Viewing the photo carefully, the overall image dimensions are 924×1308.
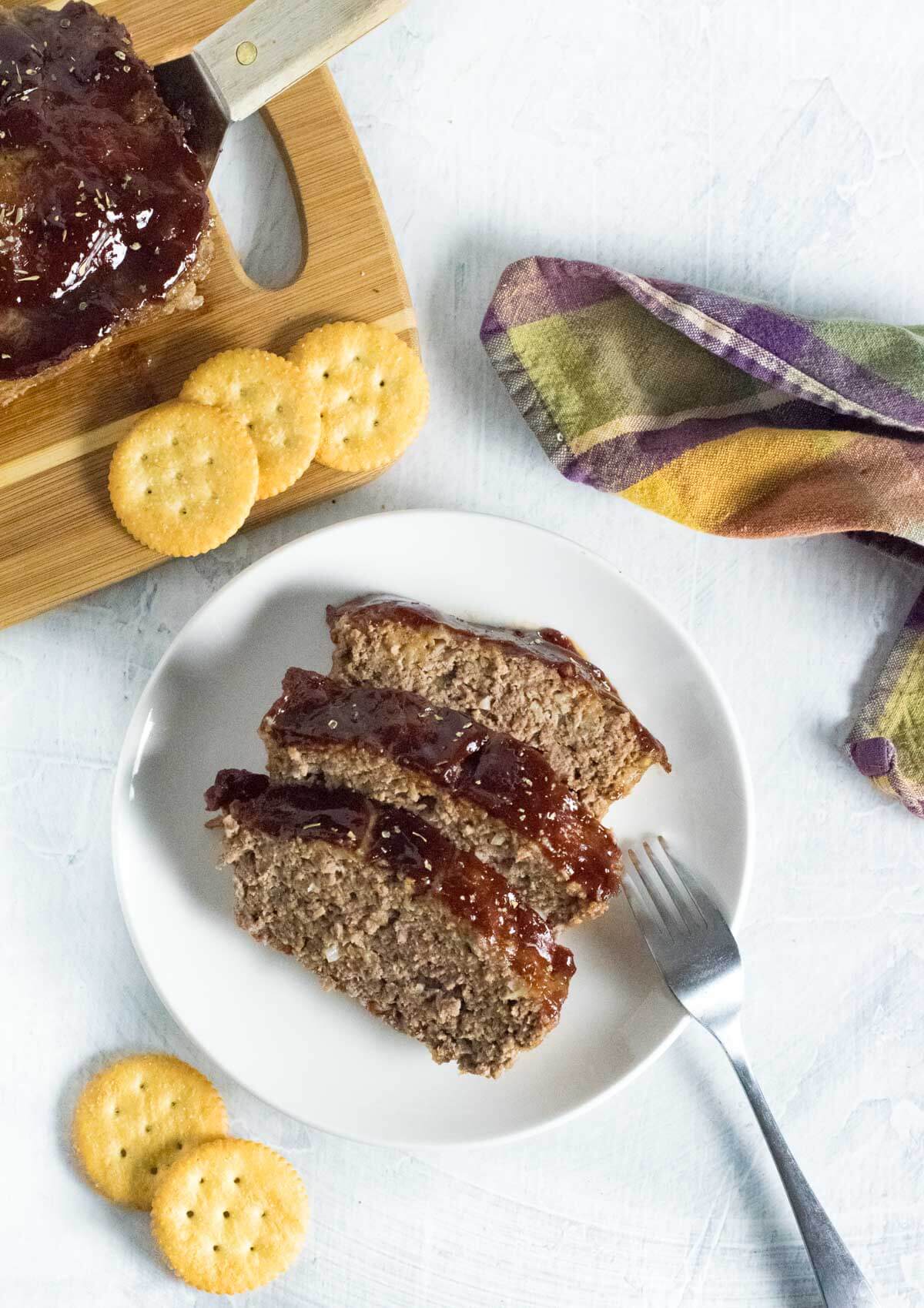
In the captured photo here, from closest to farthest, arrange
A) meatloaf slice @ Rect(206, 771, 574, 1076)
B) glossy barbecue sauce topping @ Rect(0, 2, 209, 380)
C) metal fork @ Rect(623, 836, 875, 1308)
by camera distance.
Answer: glossy barbecue sauce topping @ Rect(0, 2, 209, 380) < meatloaf slice @ Rect(206, 771, 574, 1076) < metal fork @ Rect(623, 836, 875, 1308)

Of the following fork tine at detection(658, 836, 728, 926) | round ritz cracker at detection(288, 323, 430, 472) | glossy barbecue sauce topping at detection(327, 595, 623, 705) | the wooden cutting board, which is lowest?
fork tine at detection(658, 836, 728, 926)

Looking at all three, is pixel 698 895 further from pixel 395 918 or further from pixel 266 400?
pixel 266 400

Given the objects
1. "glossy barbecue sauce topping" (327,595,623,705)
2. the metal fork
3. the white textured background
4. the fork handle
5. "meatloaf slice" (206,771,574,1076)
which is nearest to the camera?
"meatloaf slice" (206,771,574,1076)

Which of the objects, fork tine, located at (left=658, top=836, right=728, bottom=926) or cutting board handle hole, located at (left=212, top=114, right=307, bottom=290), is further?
cutting board handle hole, located at (left=212, top=114, right=307, bottom=290)

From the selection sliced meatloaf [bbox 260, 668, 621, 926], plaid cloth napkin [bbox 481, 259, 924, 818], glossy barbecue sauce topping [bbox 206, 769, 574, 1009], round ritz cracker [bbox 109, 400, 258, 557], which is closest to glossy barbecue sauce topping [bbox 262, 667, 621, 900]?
sliced meatloaf [bbox 260, 668, 621, 926]

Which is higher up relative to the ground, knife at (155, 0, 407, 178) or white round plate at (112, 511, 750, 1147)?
knife at (155, 0, 407, 178)

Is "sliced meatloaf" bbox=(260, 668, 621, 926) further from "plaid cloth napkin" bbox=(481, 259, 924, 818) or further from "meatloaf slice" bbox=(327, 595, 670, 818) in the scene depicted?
"plaid cloth napkin" bbox=(481, 259, 924, 818)

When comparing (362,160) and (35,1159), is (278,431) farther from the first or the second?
(35,1159)
